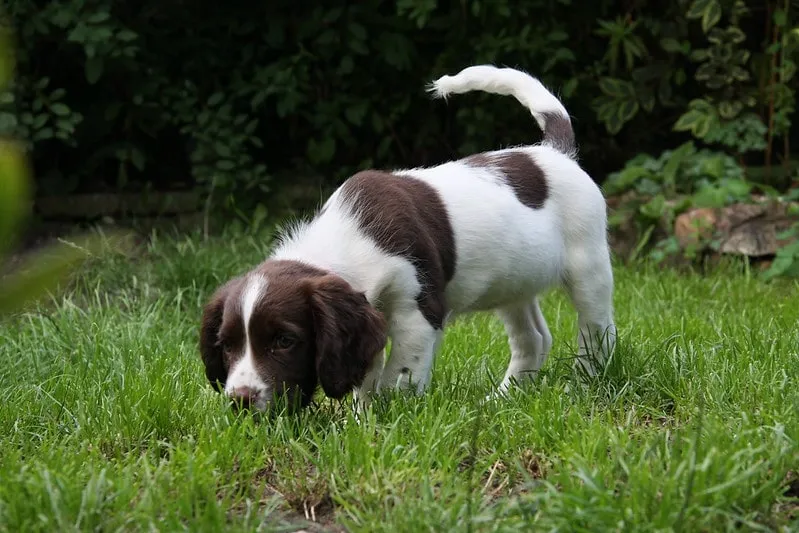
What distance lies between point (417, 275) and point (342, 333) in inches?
16.4

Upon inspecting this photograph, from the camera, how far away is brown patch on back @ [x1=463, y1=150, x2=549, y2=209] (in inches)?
151

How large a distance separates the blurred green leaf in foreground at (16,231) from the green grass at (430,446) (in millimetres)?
1050

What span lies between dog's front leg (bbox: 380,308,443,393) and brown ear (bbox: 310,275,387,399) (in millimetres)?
195

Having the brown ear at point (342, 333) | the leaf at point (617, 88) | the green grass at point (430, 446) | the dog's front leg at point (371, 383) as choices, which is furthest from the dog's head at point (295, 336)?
the leaf at point (617, 88)

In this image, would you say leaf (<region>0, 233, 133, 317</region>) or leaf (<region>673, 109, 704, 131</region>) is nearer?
leaf (<region>0, 233, 133, 317</region>)

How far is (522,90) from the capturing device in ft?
13.9

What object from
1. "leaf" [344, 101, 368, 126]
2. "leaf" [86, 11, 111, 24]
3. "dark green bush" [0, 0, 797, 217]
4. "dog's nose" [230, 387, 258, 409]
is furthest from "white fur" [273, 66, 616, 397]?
"leaf" [86, 11, 111, 24]

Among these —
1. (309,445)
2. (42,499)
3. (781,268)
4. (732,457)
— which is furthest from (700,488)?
(781,268)

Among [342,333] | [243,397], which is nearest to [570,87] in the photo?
[342,333]

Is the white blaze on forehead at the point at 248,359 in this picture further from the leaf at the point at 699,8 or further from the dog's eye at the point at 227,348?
the leaf at the point at 699,8

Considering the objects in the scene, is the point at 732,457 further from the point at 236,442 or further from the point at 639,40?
the point at 639,40

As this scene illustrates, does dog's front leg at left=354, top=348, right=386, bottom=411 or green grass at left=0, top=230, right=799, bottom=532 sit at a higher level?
green grass at left=0, top=230, right=799, bottom=532

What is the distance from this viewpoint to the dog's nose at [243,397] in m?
2.87

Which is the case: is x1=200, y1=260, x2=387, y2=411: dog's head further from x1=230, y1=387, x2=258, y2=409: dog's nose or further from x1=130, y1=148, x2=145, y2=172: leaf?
x1=130, y1=148, x2=145, y2=172: leaf
